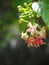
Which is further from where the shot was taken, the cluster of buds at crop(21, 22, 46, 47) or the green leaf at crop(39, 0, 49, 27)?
the cluster of buds at crop(21, 22, 46, 47)

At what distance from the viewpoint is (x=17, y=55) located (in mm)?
5535

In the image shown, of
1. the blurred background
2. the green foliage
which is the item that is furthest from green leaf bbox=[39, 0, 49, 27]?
the blurred background

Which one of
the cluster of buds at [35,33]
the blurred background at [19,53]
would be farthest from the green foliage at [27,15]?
the blurred background at [19,53]

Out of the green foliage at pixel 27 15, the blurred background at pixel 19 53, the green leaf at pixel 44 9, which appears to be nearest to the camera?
the green leaf at pixel 44 9

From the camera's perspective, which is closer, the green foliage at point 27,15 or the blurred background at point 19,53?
the green foliage at point 27,15

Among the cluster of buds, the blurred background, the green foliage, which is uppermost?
the blurred background

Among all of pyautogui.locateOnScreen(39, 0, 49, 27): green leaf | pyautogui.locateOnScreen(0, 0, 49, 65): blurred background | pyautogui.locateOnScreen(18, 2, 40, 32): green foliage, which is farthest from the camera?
pyautogui.locateOnScreen(0, 0, 49, 65): blurred background

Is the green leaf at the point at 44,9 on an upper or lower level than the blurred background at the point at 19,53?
lower

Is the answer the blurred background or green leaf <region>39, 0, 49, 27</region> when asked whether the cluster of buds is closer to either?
green leaf <region>39, 0, 49, 27</region>

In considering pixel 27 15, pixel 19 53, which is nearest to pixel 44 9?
pixel 27 15

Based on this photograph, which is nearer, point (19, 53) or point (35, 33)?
point (35, 33)

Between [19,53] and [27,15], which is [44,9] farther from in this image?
[19,53]

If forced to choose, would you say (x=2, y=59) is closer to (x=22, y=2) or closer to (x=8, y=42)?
(x=8, y=42)

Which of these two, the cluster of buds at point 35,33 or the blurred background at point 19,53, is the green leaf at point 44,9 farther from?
the blurred background at point 19,53
